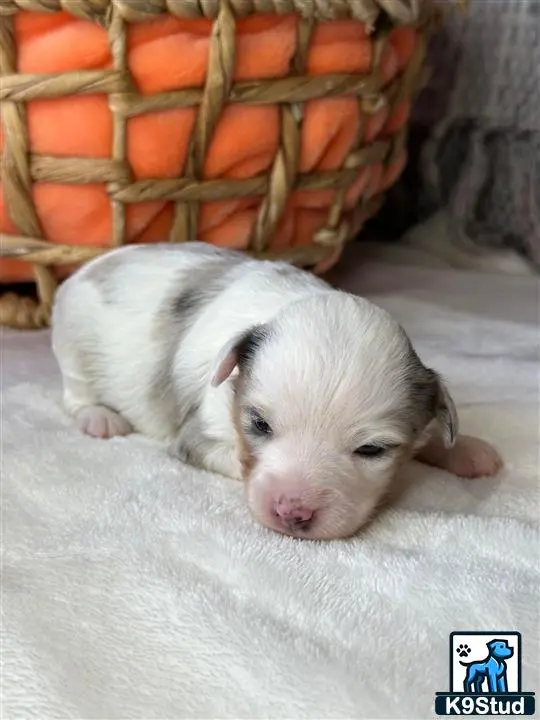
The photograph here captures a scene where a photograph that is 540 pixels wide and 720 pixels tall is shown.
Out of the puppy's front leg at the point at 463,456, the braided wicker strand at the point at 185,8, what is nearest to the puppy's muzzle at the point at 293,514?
the puppy's front leg at the point at 463,456

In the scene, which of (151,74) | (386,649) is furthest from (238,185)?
(386,649)


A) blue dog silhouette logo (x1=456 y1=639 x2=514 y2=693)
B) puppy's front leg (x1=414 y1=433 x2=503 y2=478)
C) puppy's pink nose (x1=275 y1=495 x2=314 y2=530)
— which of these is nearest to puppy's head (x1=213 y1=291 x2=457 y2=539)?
puppy's pink nose (x1=275 y1=495 x2=314 y2=530)

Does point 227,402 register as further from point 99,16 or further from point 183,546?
point 99,16

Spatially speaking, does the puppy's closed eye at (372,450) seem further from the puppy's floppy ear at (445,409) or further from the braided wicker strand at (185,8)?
the braided wicker strand at (185,8)

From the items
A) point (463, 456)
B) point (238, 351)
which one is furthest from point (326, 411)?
point (463, 456)

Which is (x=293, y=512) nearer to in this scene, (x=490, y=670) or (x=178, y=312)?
(x=490, y=670)
